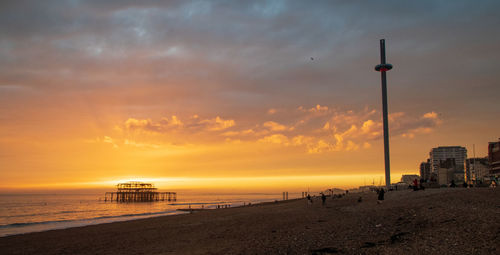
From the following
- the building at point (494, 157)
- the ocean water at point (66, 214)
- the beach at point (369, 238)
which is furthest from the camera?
the building at point (494, 157)

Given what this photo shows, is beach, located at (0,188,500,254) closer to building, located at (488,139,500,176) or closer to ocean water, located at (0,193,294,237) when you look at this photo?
ocean water, located at (0,193,294,237)

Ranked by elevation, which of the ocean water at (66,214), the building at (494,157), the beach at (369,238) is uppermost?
the building at (494,157)

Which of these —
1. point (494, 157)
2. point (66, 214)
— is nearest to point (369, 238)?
point (66, 214)

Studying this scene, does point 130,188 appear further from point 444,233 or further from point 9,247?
point 444,233

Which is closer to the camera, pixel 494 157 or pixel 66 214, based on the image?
pixel 66 214

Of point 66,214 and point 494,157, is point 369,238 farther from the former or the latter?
point 494,157

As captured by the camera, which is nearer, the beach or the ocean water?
the beach

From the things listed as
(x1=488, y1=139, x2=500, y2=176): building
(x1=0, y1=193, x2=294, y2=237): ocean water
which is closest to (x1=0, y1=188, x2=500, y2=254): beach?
(x1=0, y1=193, x2=294, y2=237): ocean water

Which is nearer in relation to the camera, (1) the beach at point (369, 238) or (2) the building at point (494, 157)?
(1) the beach at point (369, 238)

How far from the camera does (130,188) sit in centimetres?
14700

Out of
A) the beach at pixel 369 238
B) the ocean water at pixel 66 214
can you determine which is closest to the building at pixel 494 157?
the ocean water at pixel 66 214

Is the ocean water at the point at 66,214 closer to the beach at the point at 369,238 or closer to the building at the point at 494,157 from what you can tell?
the beach at the point at 369,238

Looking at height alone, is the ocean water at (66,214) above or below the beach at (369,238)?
below

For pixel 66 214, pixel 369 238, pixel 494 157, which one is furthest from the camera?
pixel 494 157
